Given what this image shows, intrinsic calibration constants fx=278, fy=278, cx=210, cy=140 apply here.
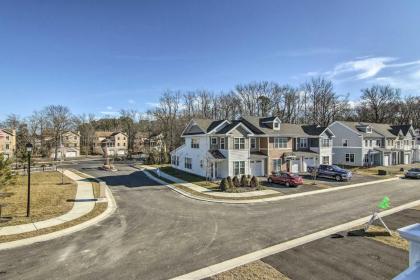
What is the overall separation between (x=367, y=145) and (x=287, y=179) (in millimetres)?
29100

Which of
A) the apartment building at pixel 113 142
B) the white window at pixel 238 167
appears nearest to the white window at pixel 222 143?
the white window at pixel 238 167

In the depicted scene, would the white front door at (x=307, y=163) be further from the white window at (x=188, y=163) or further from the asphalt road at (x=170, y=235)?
the white window at (x=188, y=163)

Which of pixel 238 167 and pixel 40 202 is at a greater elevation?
pixel 238 167

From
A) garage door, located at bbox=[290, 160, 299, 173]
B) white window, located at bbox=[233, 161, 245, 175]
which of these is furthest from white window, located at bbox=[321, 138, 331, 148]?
white window, located at bbox=[233, 161, 245, 175]

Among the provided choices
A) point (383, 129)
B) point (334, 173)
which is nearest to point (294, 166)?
point (334, 173)

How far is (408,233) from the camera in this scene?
9.33 ft

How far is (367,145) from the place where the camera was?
166ft

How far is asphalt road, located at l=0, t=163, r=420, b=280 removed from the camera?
1071 centimetres

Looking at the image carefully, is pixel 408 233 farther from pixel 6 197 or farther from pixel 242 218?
pixel 6 197

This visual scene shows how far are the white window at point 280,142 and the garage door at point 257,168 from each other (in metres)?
3.65

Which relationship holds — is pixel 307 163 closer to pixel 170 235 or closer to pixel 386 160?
pixel 386 160

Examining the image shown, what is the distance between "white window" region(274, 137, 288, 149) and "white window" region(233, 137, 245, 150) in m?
5.98

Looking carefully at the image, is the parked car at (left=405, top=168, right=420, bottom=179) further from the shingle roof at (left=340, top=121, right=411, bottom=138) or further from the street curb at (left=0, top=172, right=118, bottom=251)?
the street curb at (left=0, top=172, right=118, bottom=251)

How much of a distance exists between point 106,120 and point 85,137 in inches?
822
